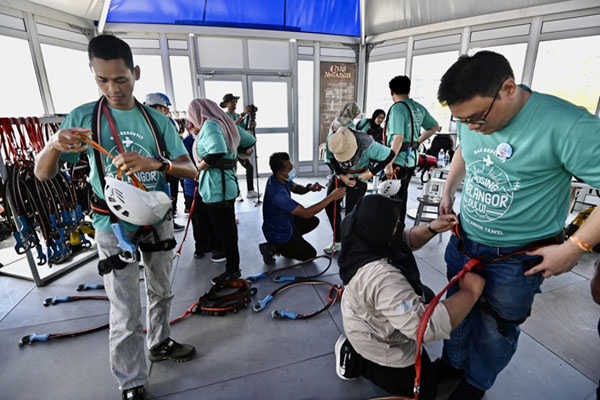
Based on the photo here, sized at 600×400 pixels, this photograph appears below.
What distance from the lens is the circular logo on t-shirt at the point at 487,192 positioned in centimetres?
125

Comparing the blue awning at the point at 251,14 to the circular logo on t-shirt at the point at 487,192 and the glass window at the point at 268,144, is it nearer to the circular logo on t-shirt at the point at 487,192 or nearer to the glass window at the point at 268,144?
the glass window at the point at 268,144

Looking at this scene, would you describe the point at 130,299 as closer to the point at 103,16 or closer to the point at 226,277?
the point at 226,277

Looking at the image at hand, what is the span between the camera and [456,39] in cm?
617

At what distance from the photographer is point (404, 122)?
3201 mm

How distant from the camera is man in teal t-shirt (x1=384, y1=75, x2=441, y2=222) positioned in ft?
10.5

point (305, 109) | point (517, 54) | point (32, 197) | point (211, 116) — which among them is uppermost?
point (517, 54)

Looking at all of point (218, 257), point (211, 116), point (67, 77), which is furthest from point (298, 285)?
point (67, 77)

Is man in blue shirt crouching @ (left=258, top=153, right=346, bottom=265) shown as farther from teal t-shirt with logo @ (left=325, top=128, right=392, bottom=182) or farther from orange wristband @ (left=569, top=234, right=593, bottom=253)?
orange wristband @ (left=569, top=234, right=593, bottom=253)

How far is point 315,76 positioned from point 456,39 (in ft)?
10.6

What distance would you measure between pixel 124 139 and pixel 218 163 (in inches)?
44.6

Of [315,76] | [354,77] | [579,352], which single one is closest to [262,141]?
[315,76]

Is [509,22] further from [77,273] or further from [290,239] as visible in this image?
[77,273]

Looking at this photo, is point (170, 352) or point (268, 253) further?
point (268, 253)

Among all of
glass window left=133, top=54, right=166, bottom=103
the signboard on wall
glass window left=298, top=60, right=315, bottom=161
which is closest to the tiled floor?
glass window left=133, top=54, right=166, bottom=103
